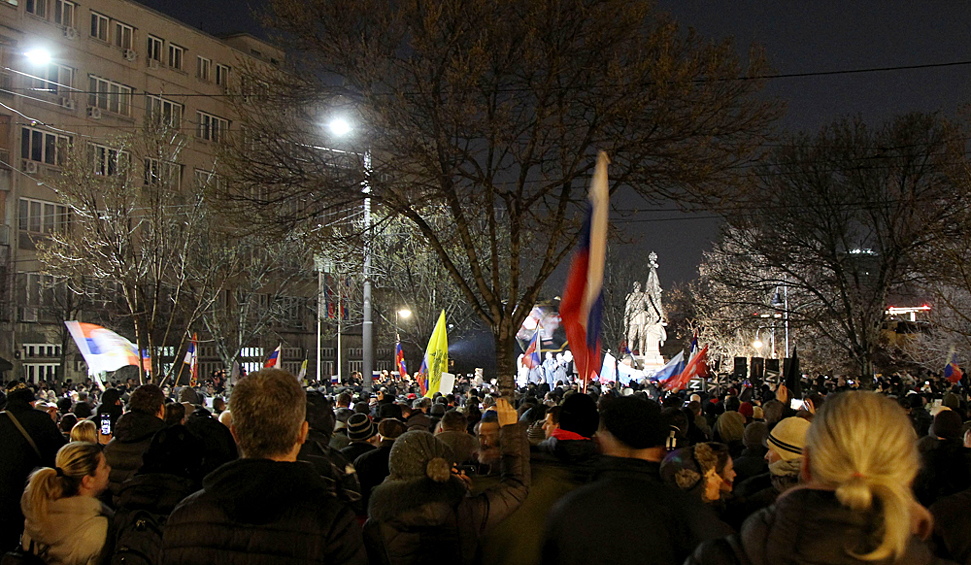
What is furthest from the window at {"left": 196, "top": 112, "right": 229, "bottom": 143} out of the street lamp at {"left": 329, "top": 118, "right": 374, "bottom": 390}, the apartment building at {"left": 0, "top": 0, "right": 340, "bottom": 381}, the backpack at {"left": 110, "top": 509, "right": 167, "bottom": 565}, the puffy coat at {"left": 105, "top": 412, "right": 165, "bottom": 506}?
the backpack at {"left": 110, "top": 509, "right": 167, "bottom": 565}

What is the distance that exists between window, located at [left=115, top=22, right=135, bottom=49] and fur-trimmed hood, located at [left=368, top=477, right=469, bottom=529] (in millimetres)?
48908

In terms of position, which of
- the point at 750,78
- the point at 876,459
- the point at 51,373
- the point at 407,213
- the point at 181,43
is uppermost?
the point at 181,43

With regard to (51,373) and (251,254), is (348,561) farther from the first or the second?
(51,373)

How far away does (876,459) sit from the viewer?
2.43 m

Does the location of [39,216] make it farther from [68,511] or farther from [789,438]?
[789,438]

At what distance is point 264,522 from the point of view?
287cm

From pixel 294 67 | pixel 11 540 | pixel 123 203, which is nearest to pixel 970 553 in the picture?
pixel 11 540

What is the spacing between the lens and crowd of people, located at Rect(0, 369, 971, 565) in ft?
8.09

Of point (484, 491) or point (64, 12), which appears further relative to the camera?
point (64, 12)

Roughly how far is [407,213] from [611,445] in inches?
463

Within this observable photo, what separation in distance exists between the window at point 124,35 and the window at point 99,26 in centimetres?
71

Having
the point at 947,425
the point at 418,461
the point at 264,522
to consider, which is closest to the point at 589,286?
the point at 947,425

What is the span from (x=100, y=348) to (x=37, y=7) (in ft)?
101

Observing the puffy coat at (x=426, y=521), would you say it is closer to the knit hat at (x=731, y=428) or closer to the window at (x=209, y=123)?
the knit hat at (x=731, y=428)
